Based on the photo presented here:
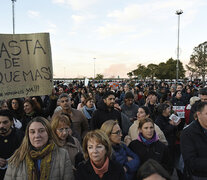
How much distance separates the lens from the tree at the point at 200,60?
55.0 m

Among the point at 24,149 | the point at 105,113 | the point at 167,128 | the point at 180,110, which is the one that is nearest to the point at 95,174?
the point at 24,149

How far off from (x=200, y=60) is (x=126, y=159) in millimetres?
60559

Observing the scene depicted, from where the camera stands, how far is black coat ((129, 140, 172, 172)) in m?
2.72

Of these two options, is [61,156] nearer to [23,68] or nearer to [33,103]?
[23,68]

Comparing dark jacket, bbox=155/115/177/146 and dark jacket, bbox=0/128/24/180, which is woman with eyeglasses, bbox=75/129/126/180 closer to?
dark jacket, bbox=0/128/24/180

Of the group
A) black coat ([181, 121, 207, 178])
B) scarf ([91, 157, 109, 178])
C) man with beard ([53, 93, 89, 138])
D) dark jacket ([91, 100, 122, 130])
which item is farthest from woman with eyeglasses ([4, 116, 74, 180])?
dark jacket ([91, 100, 122, 130])

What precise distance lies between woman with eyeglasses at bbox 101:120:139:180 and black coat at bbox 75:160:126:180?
1.07 ft

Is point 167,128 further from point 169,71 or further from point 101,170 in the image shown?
point 169,71

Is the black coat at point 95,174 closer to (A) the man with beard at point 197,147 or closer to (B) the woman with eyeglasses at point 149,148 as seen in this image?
(B) the woman with eyeglasses at point 149,148

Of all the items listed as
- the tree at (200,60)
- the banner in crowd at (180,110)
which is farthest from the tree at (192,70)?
the banner in crowd at (180,110)

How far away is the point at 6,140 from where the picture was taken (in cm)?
268

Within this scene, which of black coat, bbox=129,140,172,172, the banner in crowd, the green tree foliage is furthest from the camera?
the green tree foliage

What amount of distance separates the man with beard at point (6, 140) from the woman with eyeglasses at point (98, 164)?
1.11 metres

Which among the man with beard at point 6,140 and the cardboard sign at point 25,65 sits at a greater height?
the cardboard sign at point 25,65
